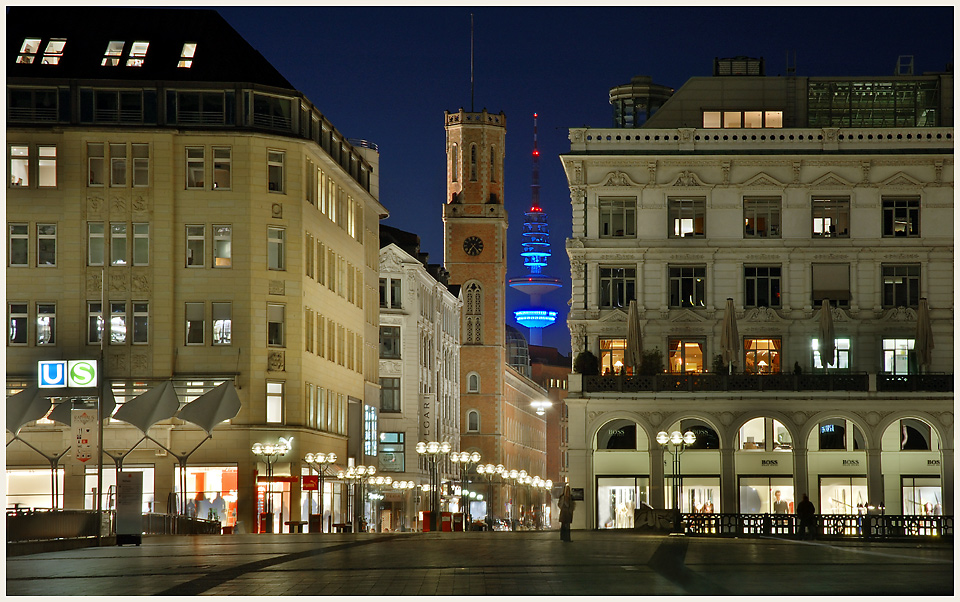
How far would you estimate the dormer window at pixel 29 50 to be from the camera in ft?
238

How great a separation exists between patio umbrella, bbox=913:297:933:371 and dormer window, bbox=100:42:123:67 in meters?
40.1

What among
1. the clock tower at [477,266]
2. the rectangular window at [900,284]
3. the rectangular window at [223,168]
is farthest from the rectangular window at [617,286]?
the clock tower at [477,266]

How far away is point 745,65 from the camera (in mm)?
80562

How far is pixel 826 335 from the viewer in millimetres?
70500

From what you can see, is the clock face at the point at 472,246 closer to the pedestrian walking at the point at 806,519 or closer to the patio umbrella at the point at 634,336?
the patio umbrella at the point at 634,336

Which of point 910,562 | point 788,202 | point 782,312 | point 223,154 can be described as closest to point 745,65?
point 788,202

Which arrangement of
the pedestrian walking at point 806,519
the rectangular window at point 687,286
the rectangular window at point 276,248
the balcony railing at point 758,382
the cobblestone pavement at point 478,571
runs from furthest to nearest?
1. the rectangular window at point 687,286
2. the rectangular window at point 276,248
3. the balcony railing at point 758,382
4. the pedestrian walking at point 806,519
5. the cobblestone pavement at point 478,571

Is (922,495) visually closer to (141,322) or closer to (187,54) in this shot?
(141,322)

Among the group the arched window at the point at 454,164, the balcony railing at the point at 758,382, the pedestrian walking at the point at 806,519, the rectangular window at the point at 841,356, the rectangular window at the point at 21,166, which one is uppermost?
the arched window at the point at 454,164

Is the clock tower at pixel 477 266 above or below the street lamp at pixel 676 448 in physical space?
above

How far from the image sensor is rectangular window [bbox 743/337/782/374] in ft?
244

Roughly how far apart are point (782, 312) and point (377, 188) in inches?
1224

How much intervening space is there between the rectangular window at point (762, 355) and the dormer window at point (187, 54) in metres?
30.6

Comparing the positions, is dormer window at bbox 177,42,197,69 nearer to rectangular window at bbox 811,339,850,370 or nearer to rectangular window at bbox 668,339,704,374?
rectangular window at bbox 668,339,704,374
